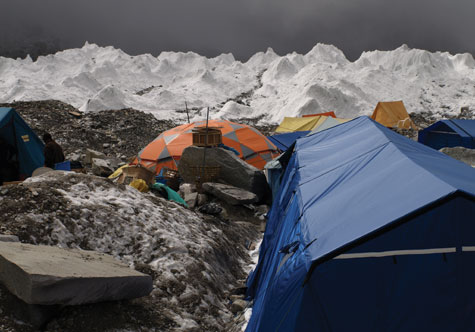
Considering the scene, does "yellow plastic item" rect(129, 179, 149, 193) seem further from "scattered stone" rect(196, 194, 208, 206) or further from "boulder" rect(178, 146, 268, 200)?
"boulder" rect(178, 146, 268, 200)

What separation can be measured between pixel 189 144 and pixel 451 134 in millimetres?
11424

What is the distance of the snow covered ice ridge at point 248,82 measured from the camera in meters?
44.9

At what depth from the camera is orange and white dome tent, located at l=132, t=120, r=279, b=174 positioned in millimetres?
14258

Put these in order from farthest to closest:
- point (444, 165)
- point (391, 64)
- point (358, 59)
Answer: point (358, 59) < point (391, 64) < point (444, 165)

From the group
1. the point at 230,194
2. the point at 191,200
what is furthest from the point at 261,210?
the point at 191,200

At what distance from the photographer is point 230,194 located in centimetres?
939

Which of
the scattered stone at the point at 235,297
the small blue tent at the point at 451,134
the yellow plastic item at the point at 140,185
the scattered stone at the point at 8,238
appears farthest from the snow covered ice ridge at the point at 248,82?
the scattered stone at the point at 8,238

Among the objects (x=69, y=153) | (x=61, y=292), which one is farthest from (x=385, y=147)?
(x=69, y=153)

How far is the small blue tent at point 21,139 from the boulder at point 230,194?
3.83 m

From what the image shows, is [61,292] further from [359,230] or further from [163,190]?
[163,190]

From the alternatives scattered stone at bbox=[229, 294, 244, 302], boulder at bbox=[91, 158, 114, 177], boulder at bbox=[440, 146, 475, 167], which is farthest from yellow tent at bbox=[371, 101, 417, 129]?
scattered stone at bbox=[229, 294, 244, 302]

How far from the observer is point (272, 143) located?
52.3 feet

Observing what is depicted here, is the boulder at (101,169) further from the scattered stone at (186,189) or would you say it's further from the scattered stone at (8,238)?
the scattered stone at (8,238)

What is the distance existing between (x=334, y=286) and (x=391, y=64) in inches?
2988
